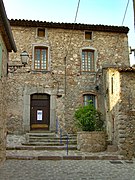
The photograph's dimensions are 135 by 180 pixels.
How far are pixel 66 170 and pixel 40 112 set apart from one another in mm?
7523

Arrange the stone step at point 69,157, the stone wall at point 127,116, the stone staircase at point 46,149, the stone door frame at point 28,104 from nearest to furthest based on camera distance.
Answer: the stone step at point 69,157 < the stone staircase at point 46,149 < the stone wall at point 127,116 < the stone door frame at point 28,104

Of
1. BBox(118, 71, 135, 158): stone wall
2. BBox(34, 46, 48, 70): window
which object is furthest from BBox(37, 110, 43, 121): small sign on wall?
BBox(118, 71, 135, 158): stone wall

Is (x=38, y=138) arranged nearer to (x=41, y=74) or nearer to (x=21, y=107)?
(x=21, y=107)

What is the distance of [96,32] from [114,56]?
1941 mm

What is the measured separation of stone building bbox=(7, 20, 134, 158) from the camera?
554 inches

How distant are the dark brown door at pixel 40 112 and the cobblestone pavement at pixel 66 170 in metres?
5.71

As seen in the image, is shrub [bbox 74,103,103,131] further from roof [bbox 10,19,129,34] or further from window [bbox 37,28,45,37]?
window [bbox 37,28,45,37]

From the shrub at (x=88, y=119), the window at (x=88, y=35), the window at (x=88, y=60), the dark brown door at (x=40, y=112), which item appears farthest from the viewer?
the window at (x=88, y=35)

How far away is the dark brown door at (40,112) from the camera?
14.3 meters

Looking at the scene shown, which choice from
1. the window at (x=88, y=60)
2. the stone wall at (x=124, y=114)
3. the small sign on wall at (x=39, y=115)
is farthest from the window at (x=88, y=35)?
the small sign on wall at (x=39, y=115)

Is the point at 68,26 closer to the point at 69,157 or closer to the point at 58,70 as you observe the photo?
the point at 58,70

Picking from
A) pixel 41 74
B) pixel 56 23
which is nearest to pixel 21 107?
pixel 41 74

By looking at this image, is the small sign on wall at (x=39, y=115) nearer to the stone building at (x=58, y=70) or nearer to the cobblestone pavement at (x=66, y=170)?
the stone building at (x=58, y=70)

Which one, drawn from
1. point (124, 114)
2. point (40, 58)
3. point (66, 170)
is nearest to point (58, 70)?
point (40, 58)
